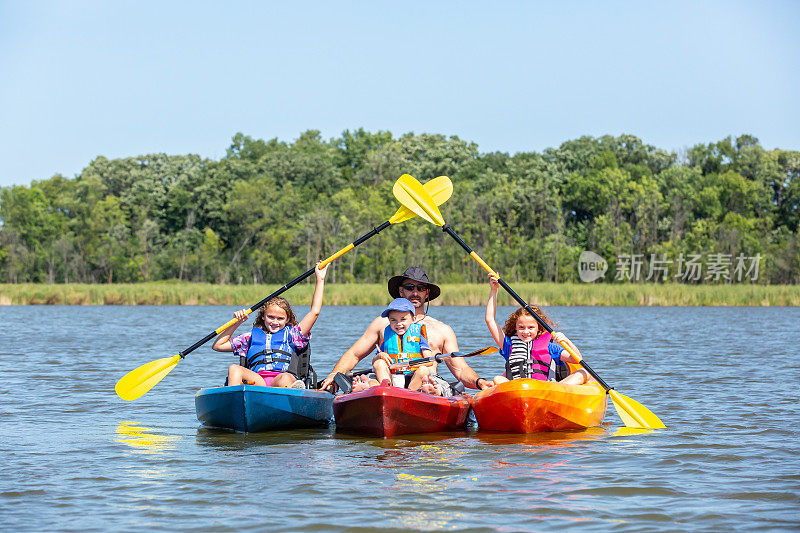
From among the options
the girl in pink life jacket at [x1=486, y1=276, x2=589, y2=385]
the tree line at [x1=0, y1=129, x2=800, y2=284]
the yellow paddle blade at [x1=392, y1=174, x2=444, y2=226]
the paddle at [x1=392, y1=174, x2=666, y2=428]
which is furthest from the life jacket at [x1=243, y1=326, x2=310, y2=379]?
Answer: the tree line at [x1=0, y1=129, x2=800, y2=284]

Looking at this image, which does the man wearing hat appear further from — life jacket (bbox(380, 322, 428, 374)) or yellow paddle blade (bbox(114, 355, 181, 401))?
yellow paddle blade (bbox(114, 355, 181, 401))

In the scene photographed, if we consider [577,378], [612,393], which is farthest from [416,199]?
→ [612,393]

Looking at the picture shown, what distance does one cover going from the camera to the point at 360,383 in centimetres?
771

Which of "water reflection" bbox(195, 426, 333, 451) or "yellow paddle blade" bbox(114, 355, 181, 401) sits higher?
"yellow paddle blade" bbox(114, 355, 181, 401)

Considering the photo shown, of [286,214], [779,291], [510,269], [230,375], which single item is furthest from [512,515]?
[286,214]

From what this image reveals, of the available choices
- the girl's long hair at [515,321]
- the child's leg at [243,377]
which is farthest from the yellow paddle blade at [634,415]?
the child's leg at [243,377]

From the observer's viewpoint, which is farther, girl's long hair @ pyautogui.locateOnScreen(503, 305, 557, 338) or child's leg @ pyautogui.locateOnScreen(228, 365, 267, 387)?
girl's long hair @ pyautogui.locateOnScreen(503, 305, 557, 338)

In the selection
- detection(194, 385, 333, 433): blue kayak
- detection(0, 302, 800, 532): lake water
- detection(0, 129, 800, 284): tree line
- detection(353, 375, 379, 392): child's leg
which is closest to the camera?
detection(0, 302, 800, 532): lake water

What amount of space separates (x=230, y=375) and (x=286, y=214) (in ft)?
146

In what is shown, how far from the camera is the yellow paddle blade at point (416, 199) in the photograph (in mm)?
9234

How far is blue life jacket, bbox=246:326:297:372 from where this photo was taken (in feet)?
24.8

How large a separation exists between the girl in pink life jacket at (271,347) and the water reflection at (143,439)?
26.5 inches

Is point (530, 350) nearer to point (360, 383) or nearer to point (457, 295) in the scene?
point (360, 383)

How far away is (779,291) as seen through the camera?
29969 millimetres
